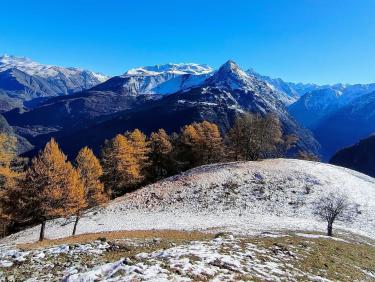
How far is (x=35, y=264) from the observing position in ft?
64.3

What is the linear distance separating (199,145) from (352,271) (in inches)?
2873

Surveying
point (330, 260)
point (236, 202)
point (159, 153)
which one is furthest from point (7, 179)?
point (330, 260)

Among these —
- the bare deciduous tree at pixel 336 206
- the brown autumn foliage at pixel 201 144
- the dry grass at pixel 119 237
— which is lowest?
the dry grass at pixel 119 237

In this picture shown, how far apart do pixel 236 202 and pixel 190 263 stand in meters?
40.2

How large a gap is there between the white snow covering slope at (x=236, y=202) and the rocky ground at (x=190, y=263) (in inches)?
749

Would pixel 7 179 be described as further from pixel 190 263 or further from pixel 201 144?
pixel 190 263

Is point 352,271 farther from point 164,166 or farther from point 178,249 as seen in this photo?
point 164,166

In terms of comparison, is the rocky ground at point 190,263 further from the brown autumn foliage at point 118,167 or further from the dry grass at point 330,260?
the brown autumn foliage at point 118,167

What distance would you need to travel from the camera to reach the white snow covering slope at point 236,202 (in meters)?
46.5

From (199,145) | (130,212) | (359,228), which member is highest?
(199,145)

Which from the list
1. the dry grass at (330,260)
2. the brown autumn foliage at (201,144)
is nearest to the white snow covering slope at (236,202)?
the dry grass at (330,260)

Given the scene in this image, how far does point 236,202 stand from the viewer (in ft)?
184

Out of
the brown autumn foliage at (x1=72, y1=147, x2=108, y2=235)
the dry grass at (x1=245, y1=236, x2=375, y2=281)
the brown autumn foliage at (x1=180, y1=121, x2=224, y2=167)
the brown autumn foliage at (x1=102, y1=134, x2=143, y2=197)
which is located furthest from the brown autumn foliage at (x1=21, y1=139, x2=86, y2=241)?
the brown autumn foliage at (x1=180, y1=121, x2=224, y2=167)

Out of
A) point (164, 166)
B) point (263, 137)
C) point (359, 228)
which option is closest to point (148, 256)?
point (359, 228)
